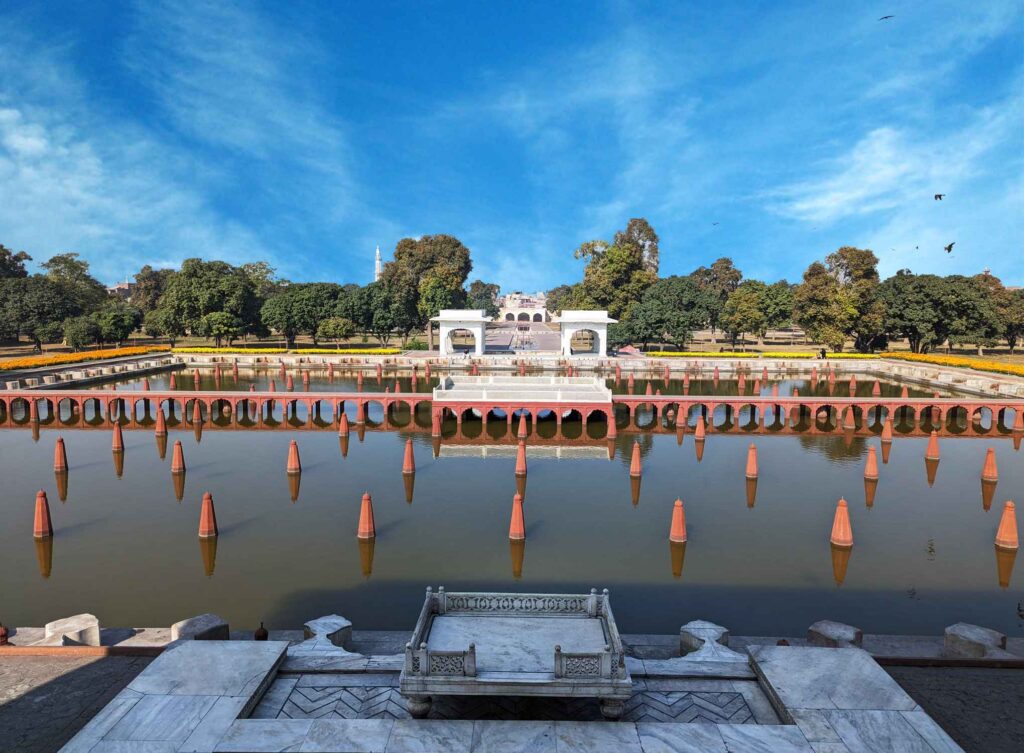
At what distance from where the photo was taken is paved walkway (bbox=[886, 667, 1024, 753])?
9.45 metres

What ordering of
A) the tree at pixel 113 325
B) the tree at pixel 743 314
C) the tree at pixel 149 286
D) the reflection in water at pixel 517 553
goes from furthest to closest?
the tree at pixel 149 286 → the tree at pixel 743 314 → the tree at pixel 113 325 → the reflection in water at pixel 517 553

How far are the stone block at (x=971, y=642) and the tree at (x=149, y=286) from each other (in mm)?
103322

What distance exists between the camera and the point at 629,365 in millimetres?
61406

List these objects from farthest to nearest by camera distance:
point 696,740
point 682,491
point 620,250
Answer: point 620,250
point 682,491
point 696,740

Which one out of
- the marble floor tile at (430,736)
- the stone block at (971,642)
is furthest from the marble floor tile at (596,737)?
the stone block at (971,642)

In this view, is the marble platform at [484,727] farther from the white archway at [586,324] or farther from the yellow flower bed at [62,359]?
the white archway at [586,324]

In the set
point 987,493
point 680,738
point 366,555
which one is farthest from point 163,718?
point 987,493

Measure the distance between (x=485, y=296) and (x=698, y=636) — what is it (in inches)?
6591

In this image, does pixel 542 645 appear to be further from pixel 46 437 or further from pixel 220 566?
pixel 46 437

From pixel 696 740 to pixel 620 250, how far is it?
80.1m

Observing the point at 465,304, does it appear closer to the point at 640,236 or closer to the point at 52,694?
the point at 640,236

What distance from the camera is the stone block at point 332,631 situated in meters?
11.9

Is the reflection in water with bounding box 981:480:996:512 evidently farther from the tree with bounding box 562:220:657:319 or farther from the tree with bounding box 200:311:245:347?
the tree with bounding box 200:311:245:347

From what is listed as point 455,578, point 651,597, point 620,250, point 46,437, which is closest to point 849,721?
point 651,597
